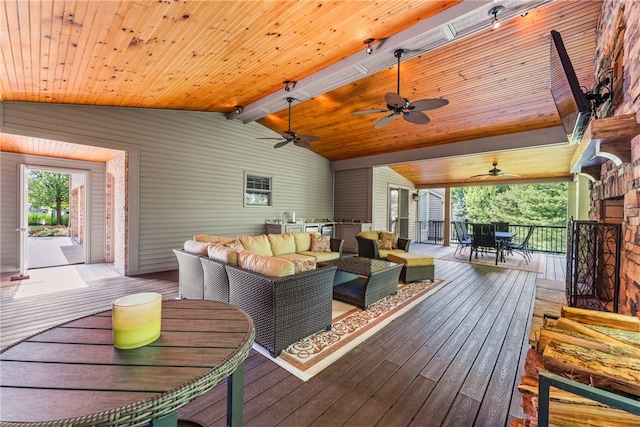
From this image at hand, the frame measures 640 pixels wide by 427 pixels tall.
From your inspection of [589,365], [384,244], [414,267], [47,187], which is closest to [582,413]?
[589,365]

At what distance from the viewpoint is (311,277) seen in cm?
263

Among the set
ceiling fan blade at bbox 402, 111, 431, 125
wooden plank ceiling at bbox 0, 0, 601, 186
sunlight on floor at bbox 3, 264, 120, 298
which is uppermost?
wooden plank ceiling at bbox 0, 0, 601, 186

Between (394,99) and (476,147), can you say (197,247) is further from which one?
(476,147)

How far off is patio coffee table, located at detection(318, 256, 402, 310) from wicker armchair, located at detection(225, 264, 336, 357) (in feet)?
2.72

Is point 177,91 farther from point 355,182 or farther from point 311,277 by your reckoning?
point 355,182

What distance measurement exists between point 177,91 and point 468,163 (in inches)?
305

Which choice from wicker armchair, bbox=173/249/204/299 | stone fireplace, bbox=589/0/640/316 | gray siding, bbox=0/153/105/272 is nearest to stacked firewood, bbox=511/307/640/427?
stone fireplace, bbox=589/0/640/316

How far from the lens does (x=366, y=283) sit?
139 inches

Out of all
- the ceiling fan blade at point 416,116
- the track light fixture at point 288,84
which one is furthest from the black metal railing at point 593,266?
the track light fixture at point 288,84

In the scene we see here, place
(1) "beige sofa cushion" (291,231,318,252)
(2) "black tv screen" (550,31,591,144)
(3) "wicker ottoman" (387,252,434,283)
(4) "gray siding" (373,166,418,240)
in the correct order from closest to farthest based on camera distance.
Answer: (2) "black tv screen" (550,31,591,144), (3) "wicker ottoman" (387,252,434,283), (1) "beige sofa cushion" (291,231,318,252), (4) "gray siding" (373,166,418,240)

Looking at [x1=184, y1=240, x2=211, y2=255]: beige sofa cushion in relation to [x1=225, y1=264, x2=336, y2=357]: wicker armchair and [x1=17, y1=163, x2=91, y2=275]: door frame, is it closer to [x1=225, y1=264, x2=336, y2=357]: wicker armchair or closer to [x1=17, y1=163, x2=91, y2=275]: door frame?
[x1=225, y1=264, x2=336, y2=357]: wicker armchair

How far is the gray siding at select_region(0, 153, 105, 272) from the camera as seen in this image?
5.19 metres

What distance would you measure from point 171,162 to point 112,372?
18.4ft

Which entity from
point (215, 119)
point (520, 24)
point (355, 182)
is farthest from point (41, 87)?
point (355, 182)
